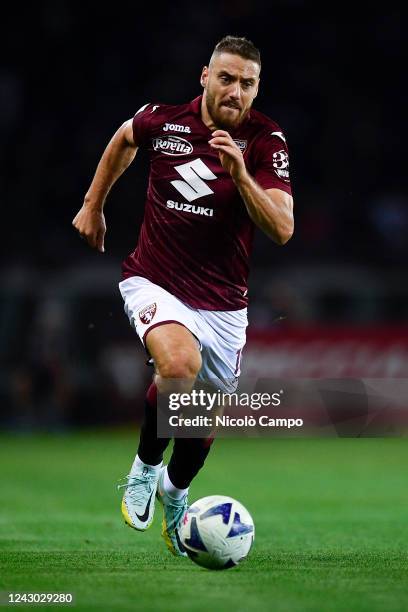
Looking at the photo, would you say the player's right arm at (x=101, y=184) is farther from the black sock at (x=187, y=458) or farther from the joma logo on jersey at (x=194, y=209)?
the black sock at (x=187, y=458)

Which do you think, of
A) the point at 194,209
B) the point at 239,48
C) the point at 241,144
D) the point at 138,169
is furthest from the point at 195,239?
the point at 138,169

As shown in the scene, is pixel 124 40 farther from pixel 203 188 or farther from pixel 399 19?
pixel 203 188

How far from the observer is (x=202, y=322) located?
627cm

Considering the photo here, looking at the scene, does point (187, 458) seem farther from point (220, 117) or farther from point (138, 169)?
point (138, 169)

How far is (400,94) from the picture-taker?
20.7m

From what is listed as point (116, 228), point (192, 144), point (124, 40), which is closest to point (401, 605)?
point (192, 144)

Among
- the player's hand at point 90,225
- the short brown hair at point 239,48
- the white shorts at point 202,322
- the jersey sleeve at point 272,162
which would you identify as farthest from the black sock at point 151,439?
the short brown hair at point 239,48

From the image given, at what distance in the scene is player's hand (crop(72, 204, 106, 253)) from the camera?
658 cm

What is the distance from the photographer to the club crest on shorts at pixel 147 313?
6048mm

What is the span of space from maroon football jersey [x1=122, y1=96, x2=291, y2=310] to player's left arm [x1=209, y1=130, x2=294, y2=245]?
365 mm

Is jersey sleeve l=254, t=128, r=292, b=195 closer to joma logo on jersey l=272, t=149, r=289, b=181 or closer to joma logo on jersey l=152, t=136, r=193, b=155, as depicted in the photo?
joma logo on jersey l=272, t=149, r=289, b=181

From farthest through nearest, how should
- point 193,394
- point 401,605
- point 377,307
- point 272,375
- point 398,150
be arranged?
point 398,150, point 377,307, point 272,375, point 193,394, point 401,605

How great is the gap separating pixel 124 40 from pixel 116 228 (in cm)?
435

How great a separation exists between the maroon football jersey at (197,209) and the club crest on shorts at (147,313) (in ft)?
0.74
